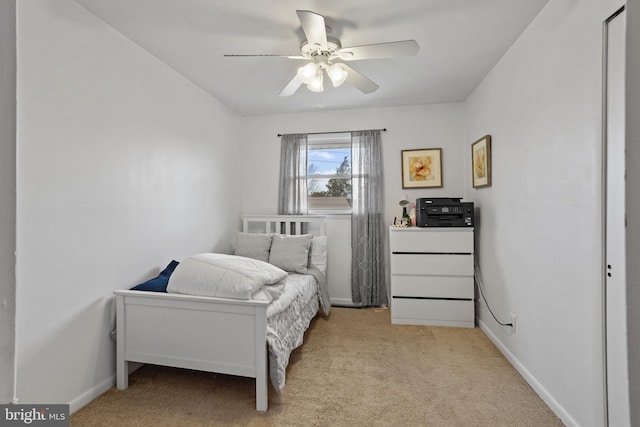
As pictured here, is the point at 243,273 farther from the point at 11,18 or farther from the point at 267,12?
the point at 11,18

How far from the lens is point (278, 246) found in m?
3.46

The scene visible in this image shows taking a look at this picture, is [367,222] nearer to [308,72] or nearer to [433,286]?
[433,286]

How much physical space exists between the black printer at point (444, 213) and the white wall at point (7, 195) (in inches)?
128

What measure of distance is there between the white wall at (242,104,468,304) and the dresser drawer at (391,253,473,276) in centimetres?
69

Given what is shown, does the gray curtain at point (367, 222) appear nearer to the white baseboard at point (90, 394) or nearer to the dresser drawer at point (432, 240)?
the dresser drawer at point (432, 240)

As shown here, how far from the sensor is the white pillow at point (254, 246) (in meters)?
3.49

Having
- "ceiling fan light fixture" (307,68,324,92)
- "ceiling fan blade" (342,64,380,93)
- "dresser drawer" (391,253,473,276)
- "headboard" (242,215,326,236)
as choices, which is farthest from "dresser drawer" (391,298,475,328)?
"ceiling fan light fixture" (307,68,324,92)

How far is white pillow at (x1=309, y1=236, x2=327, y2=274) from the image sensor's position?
11.8 ft

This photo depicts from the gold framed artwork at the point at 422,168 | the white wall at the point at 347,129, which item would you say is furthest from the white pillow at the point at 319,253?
the gold framed artwork at the point at 422,168

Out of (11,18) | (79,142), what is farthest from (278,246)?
(11,18)

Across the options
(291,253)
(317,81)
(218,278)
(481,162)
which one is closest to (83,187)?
(218,278)

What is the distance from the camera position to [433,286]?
324 cm

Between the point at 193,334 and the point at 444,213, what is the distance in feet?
8.24

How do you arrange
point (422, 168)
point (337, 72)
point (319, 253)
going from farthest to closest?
point (422, 168) < point (319, 253) < point (337, 72)
